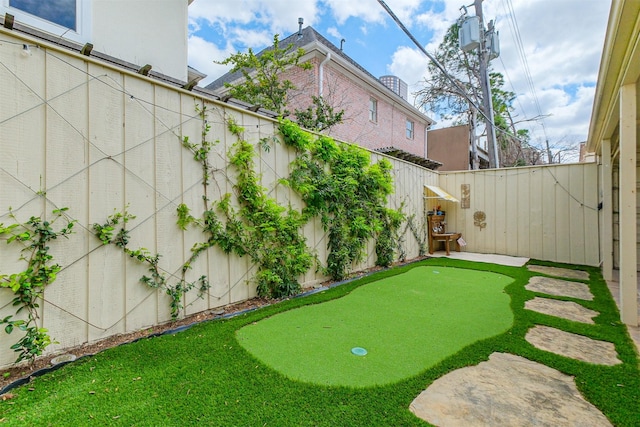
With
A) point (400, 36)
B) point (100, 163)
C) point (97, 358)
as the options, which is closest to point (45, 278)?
point (97, 358)

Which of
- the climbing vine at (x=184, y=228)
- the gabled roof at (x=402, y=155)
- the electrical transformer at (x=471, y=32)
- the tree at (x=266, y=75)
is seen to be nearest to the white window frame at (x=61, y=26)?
the climbing vine at (x=184, y=228)

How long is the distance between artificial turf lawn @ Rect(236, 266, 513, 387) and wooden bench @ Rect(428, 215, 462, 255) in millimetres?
3227

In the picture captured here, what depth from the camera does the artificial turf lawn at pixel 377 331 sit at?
212 cm

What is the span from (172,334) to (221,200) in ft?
4.77

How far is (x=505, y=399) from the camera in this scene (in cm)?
180

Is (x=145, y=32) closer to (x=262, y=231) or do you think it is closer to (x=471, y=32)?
→ (x=262, y=231)

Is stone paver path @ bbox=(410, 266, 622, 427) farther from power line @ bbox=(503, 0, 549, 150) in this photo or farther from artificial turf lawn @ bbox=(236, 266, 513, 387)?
power line @ bbox=(503, 0, 549, 150)

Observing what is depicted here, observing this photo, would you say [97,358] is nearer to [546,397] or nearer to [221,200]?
[221,200]

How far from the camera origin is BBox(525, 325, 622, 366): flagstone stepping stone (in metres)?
2.32

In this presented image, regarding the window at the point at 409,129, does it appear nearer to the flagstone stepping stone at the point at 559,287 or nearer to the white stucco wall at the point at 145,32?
the flagstone stepping stone at the point at 559,287

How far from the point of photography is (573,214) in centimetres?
661

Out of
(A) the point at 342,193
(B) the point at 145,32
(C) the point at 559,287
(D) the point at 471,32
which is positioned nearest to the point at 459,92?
(D) the point at 471,32

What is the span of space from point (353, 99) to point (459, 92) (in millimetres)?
6458

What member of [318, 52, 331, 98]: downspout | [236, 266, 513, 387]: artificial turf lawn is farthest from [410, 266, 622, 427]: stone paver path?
[318, 52, 331, 98]: downspout
